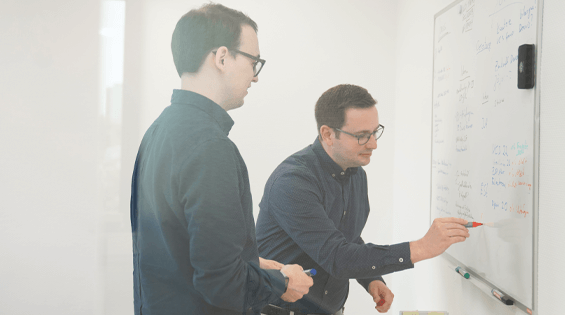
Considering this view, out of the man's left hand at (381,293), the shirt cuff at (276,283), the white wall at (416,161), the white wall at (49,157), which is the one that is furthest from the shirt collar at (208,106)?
the man's left hand at (381,293)

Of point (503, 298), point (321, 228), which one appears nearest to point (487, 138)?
point (503, 298)

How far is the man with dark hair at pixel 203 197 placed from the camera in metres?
0.86

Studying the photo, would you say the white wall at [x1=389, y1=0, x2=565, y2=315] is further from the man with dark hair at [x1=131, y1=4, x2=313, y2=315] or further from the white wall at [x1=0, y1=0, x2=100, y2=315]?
the white wall at [x1=0, y1=0, x2=100, y2=315]

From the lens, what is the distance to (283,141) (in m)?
1.50

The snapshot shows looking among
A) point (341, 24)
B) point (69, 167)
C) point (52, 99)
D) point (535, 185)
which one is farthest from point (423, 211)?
point (52, 99)

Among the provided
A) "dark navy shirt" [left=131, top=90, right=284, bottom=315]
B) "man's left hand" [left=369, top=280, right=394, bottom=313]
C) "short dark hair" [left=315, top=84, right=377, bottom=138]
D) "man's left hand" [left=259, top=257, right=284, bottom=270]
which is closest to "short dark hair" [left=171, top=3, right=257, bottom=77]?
"dark navy shirt" [left=131, top=90, right=284, bottom=315]

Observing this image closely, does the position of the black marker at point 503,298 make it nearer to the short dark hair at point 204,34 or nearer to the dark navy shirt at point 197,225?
the dark navy shirt at point 197,225

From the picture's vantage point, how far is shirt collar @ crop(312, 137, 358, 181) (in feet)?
4.25

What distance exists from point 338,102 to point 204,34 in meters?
0.56

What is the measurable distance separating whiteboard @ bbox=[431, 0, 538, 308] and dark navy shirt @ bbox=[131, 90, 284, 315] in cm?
67

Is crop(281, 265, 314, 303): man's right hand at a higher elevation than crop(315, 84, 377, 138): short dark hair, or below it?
below

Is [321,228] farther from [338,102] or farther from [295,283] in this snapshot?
[338,102]

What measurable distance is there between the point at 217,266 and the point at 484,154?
897mm

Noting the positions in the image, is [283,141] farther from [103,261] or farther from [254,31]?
[103,261]
